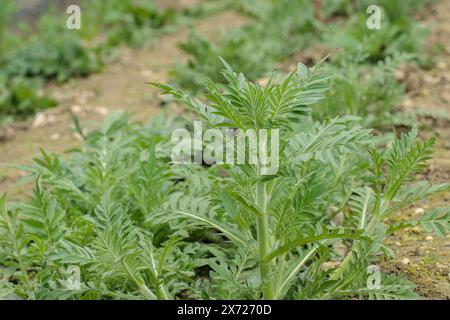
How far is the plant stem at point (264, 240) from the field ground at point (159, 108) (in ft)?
1.62

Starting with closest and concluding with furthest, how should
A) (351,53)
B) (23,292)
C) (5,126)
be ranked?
1. (23,292)
2. (351,53)
3. (5,126)

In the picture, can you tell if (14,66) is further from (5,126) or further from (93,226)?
(93,226)

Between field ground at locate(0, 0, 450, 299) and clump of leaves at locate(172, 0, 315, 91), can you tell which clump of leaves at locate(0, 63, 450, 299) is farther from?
clump of leaves at locate(172, 0, 315, 91)

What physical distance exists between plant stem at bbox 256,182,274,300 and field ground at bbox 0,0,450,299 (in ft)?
1.62

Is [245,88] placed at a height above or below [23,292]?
above

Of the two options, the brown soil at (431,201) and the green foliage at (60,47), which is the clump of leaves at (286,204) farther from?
the green foliage at (60,47)

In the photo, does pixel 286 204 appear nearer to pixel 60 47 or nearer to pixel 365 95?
pixel 365 95

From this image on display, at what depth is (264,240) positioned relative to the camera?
180 centimetres

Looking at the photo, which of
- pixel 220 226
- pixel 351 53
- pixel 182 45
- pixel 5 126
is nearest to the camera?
pixel 220 226

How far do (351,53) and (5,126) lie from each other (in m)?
2.23

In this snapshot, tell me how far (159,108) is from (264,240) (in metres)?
2.17

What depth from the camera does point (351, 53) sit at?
10.6ft

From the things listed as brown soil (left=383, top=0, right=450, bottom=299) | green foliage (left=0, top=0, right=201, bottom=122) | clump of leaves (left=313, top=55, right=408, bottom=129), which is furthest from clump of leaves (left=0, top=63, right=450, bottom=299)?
green foliage (left=0, top=0, right=201, bottom=122)
